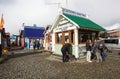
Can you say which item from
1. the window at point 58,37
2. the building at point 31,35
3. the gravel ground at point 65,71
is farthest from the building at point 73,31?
the building at point 31,35

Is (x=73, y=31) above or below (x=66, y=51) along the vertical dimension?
above

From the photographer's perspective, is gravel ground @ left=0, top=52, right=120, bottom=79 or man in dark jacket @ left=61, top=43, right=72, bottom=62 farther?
man in dark jacket @ left=61, top=43, right=72, bottom=62

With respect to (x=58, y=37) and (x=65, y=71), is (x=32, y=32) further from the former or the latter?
(x=65, y=71)

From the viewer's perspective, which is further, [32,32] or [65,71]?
[32,32]

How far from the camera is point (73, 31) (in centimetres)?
1689

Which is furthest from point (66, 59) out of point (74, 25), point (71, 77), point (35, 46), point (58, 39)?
point (35, 46)

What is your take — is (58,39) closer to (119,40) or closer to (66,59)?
(66,59)

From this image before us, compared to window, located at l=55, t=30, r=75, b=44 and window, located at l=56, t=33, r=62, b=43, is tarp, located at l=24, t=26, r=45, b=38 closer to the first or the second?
window, located at l=56, t=33, r=62, b=43

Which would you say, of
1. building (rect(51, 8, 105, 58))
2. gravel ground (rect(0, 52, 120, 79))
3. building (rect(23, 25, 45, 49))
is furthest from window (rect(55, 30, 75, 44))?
building (rect(23, 25, 45, 49))

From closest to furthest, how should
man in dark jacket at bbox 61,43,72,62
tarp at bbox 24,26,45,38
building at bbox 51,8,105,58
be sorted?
man in dark jacket at bbox 61,43,72,62
building at bbox 51,8,105,58
tarp at bbox 24,26,45,38

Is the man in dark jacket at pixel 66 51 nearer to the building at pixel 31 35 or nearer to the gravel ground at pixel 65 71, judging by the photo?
the gravel ground at pixel 65 71

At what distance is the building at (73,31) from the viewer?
16.2 metres

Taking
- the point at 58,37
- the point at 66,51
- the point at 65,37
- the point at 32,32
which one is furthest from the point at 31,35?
the point at 66,51

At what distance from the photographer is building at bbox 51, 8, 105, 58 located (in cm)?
1625
